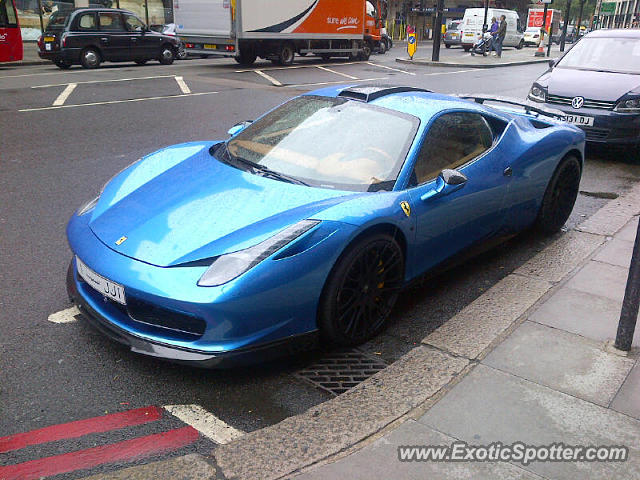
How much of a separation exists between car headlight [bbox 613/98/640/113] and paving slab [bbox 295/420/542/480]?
7240mm

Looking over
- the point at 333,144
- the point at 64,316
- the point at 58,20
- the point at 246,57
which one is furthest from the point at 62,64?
the point at 333,144

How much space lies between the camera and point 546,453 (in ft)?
8.20

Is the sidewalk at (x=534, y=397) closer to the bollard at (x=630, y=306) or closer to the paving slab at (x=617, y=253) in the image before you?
the bollard at (x=630, y=306)

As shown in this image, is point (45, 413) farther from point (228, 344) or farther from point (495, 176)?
point (495, 176)

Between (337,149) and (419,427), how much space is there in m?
1.92

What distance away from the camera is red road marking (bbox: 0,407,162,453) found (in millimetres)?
2602

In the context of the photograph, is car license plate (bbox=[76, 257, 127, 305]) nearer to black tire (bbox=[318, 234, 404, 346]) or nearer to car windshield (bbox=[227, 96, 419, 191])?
black tire (bbox=[318, 234, 404, 346])

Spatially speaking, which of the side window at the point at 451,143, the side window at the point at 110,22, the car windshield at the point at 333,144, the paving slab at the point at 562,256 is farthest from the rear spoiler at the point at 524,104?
the side window at the point at 110,22

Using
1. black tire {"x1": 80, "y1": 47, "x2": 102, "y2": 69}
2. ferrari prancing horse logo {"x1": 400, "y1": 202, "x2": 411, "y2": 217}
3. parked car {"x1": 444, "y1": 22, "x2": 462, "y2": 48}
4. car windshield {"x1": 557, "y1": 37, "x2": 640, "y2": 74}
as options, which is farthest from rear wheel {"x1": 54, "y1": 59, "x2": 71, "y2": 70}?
parked car {"x1": 444, "y1": 22, "x2": 462, "y2": 48}

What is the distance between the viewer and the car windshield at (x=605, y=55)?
30.0 ft

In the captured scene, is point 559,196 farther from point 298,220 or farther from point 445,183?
point 298,220

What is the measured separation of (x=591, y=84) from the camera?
8.66m

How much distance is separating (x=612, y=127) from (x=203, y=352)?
735cm

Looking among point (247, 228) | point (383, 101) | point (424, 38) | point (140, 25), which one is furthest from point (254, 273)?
point (424, 38)
